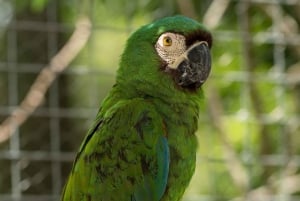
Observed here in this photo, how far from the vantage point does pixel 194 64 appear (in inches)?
46.6

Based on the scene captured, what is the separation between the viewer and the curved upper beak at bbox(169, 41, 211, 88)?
118 centimetres

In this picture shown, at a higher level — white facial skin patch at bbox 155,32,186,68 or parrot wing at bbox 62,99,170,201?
white facial skin patch at bbox 155,32,186,68

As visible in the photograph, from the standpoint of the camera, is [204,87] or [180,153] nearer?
[180,153]

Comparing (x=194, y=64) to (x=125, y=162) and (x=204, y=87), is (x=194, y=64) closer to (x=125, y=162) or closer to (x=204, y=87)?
(x=125, y=162)

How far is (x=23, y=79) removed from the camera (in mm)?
1951

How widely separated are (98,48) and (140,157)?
91 centimetres

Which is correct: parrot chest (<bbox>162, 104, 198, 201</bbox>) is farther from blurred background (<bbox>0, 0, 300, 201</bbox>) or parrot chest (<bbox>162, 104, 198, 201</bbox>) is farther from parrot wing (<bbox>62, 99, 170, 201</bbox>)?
blurred background (<bbox>0, 0, 300, 201</bbox>)

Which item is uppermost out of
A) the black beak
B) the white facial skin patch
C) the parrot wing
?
the white facial skin patch

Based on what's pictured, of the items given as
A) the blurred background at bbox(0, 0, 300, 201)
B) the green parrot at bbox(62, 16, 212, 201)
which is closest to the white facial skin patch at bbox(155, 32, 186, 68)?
the green parrot at bbox(62, 16, 212, 201)

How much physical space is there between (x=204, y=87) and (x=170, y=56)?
24.8 inches

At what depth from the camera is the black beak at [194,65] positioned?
3.86 ft

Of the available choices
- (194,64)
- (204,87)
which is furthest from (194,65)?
(204,87)

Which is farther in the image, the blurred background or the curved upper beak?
the blurred background

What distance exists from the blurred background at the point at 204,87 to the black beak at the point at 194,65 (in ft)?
2.21
